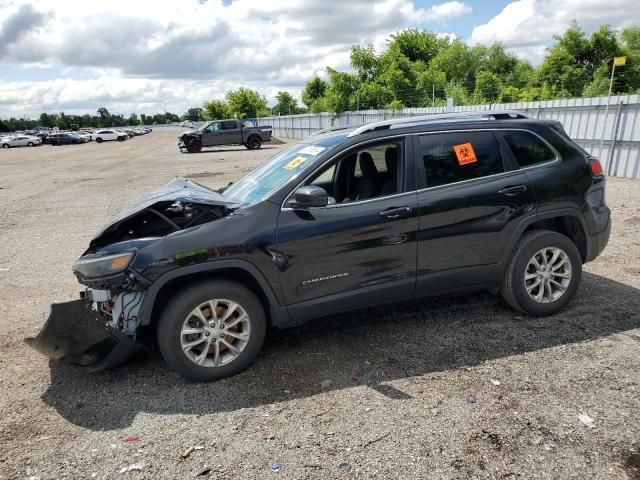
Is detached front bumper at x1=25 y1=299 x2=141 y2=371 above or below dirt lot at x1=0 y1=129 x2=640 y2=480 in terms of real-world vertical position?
above

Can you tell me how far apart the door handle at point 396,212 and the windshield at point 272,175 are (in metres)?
0.72

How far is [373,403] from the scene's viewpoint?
10.5 feet

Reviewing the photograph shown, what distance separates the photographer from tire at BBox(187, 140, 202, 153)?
1136 inches

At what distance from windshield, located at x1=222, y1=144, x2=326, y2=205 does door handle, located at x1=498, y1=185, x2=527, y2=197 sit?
5.08 feet

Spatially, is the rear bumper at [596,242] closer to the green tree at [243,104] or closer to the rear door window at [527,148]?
the rear door window at [527,148]

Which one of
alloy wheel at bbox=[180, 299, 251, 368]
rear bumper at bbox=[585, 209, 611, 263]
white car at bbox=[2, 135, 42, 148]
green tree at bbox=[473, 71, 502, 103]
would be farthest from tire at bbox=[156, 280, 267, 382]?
white car at bbox=[2, 135, 42, 148]

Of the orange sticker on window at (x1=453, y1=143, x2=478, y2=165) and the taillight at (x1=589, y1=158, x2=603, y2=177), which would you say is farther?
the taillight at (x1=589, y1=158, x2=603, y2=177)

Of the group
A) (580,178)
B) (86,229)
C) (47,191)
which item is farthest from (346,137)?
(47,191)

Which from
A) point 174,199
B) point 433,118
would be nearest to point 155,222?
point 174,199

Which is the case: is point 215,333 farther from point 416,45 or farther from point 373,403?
point 416,45

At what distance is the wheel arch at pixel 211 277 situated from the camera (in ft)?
10.8

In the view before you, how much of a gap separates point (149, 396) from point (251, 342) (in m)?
0.80

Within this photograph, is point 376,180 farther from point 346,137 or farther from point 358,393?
point 358,393

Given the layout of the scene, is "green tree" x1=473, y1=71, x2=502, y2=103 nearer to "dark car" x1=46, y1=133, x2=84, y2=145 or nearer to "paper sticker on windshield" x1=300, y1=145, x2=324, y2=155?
"paper sticker on windshield" x1=300, y1=145, x2=324, y2=155
